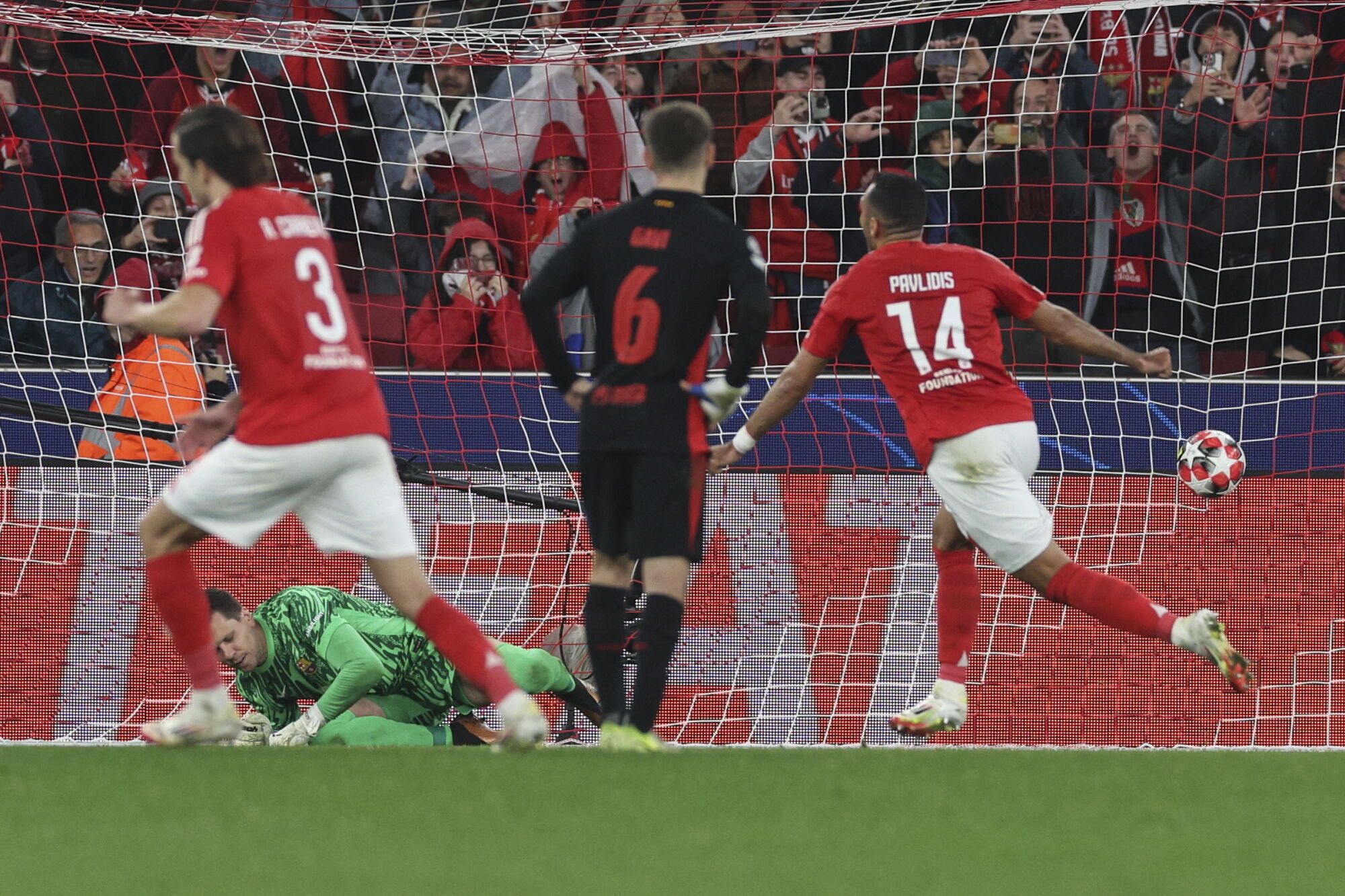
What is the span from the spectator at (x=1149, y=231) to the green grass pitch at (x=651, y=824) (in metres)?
4.50

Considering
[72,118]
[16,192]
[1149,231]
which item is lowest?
[1149,231]

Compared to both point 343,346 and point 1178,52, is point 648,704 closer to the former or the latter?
point 343,346

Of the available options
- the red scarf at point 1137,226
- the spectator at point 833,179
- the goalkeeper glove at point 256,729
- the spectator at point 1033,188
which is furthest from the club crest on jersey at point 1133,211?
the goalkeeper glove at point 256,729

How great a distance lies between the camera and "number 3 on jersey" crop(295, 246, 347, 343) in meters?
4.59

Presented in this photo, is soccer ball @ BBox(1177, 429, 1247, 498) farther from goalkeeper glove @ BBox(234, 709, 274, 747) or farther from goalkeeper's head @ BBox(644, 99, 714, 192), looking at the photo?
goalkeeper glove @ BBox(234, 709, 274, 747)

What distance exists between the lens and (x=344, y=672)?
6.96 metres

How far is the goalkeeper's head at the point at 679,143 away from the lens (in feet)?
16.9

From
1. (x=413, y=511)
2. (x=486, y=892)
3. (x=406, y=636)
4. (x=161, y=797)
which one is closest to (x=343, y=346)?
(x=161, y=797)

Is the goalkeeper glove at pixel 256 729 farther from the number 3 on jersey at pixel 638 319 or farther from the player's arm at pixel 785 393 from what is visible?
the number 3 on jersey at pixel 638 319

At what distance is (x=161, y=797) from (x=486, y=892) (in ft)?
4.40

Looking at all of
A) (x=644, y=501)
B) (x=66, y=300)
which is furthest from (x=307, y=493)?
(x=66, y=300)

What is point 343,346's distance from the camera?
4656mm

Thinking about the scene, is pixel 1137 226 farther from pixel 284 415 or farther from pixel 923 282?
pixel 284 415

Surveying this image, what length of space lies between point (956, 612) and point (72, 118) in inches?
202
